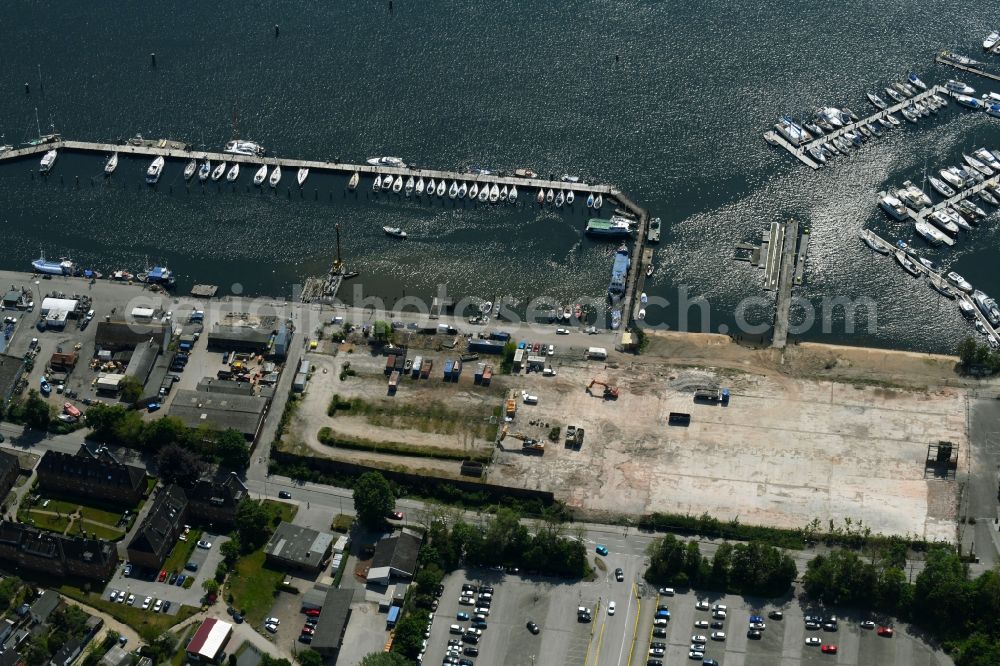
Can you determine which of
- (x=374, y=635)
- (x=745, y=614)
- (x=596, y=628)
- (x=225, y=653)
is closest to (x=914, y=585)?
(x=745, y=614)

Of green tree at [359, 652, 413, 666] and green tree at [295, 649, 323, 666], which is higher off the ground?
green tree at [359, 652, 413, 666]

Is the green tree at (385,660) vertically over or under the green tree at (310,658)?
over

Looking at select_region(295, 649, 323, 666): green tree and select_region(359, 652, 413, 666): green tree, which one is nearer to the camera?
select_region(359, 652, 413, 666): green tree

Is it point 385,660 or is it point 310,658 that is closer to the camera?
point 385,660

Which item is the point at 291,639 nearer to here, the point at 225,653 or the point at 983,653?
the point at 225,653

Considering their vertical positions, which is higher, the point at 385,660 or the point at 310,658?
the point at 385,660

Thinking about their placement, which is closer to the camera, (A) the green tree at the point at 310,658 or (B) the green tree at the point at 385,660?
(B) the green tree at the point at 385,660
